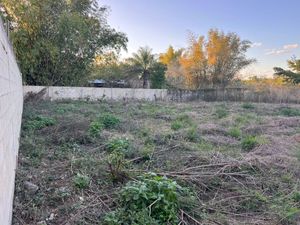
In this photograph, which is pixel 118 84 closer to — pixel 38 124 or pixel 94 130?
pixel 38 124

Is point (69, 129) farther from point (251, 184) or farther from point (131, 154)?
point (251, 184)

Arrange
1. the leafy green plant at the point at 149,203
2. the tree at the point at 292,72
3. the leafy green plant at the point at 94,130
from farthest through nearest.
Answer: the tree at the point at 292,72, the leafy green plant at the point at 94,130, the leafy green plant at the point at 149,203

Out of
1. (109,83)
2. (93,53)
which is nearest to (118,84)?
(109,83)

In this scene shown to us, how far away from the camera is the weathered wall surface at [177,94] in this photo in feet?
40.5

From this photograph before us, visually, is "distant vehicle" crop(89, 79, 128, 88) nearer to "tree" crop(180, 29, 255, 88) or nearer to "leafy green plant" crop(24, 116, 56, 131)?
"tree" crop(180, 29, 255, 88)

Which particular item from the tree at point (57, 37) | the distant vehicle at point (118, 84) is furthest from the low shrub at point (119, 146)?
the distant vehicle at point (118, 84)

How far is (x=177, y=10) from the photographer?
47.2 ft

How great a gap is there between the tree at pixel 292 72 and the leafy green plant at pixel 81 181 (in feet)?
72.4

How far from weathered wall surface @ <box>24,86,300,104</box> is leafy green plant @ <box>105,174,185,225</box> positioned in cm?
999

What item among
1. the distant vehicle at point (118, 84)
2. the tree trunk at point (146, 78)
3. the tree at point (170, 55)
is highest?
the tree at point (170, 55)

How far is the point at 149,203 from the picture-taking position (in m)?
2.24

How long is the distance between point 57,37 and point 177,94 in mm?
7733

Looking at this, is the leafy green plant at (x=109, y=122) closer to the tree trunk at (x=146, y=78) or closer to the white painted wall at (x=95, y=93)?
the white painted wall at (x=95, y=93)

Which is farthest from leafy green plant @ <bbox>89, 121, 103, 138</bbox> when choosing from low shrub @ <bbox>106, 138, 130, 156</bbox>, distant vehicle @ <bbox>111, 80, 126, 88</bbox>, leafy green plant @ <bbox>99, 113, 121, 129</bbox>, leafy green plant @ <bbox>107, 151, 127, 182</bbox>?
distant vehicle @ <bbox>111, 80, 126, 88</bbox>
